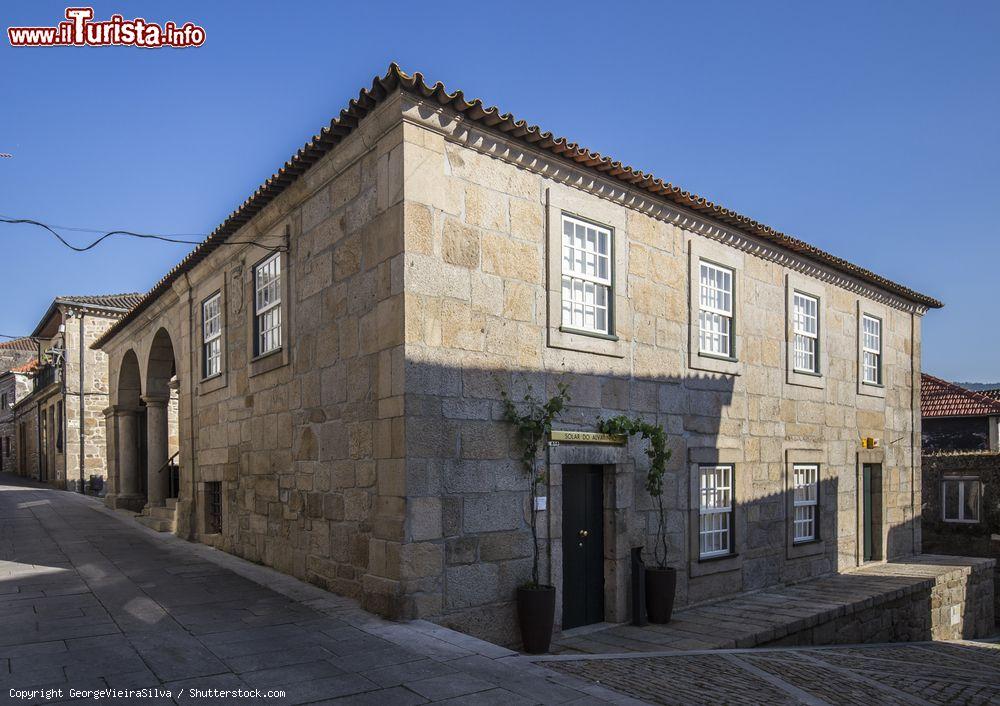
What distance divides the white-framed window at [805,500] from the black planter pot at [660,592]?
13.7ft

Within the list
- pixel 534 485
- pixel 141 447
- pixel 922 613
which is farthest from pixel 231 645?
pixel 141 447

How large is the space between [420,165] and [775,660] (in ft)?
20.5

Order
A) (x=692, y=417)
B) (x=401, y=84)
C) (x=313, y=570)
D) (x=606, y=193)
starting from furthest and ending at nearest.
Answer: (x=692, y=417), (x=606, y=193), (x=313, y=570), (x=401, y=84)

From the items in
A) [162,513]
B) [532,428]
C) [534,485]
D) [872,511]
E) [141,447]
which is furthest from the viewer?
[141,447]

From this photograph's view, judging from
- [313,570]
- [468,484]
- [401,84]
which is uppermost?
[401,84]

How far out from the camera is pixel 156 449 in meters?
16.3

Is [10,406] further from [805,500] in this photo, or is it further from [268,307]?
[805,500]

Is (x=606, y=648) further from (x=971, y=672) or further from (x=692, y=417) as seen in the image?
(x=971, y=672)

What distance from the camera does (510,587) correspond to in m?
7.88

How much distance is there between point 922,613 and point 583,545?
755cm

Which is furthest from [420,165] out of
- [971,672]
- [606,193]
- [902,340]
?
[902,340]

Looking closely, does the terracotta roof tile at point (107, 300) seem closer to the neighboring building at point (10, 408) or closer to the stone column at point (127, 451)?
the stone column at point (127, 451)

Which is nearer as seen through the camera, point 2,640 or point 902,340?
point 2,640

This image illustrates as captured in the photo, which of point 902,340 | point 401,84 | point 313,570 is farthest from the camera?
point 902,340
